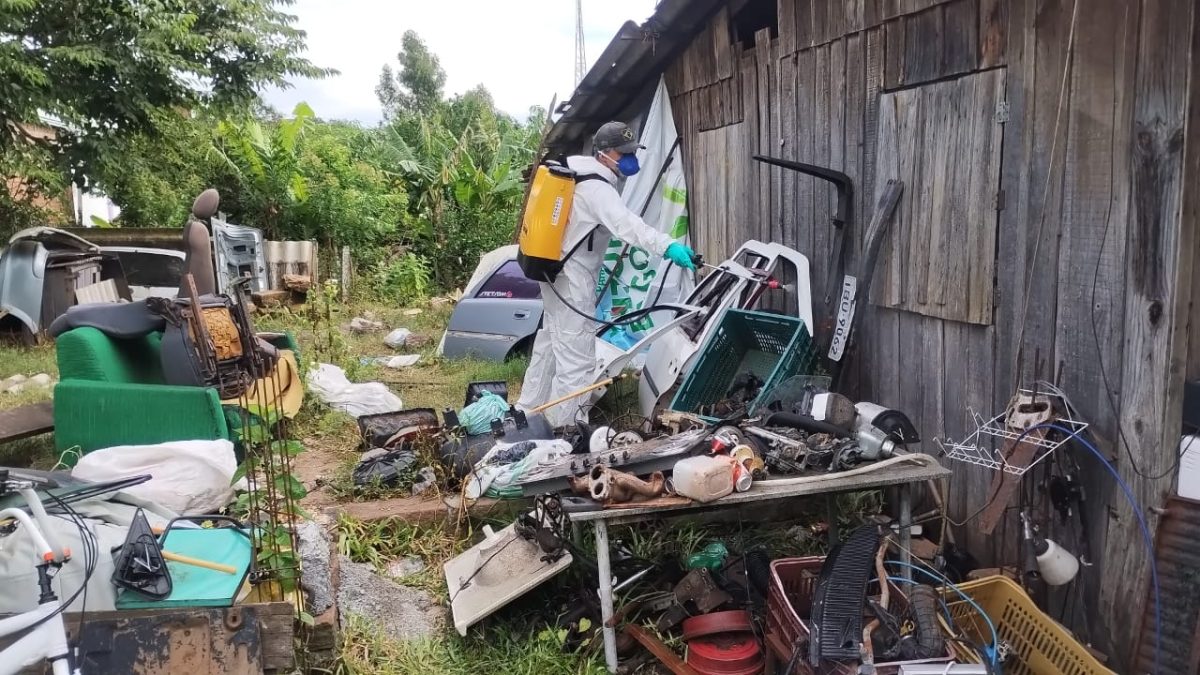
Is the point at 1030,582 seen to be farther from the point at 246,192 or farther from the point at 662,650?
the point at 246,192

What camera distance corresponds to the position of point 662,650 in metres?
3.11

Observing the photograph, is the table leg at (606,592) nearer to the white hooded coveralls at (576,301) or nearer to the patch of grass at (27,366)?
the white hooded coveralls at (576,301)

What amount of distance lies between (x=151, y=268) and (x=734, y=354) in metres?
8.39

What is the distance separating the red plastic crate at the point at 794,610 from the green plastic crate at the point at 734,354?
59.4 inches

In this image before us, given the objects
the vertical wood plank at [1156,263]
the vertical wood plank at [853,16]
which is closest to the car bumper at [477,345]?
the vertical wood plank at [853,16]

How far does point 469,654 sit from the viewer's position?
11.0 feet

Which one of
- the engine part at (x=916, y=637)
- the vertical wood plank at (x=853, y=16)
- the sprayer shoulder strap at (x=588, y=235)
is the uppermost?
the vertical wood plank at (x=853, y=16)

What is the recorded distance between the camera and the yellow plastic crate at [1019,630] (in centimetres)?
269

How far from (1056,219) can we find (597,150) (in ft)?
10.6

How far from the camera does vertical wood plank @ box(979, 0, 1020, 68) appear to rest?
3260 millimetres

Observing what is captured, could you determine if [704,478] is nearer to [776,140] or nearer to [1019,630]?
[1019,630]

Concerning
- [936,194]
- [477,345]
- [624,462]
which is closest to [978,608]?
[624,462]

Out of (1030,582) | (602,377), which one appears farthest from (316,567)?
(1030,582)

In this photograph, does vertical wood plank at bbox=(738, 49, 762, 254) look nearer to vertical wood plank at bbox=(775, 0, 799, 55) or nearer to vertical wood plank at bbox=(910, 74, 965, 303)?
vertical wood plank at bbox=(775, 0, 799, 55)
